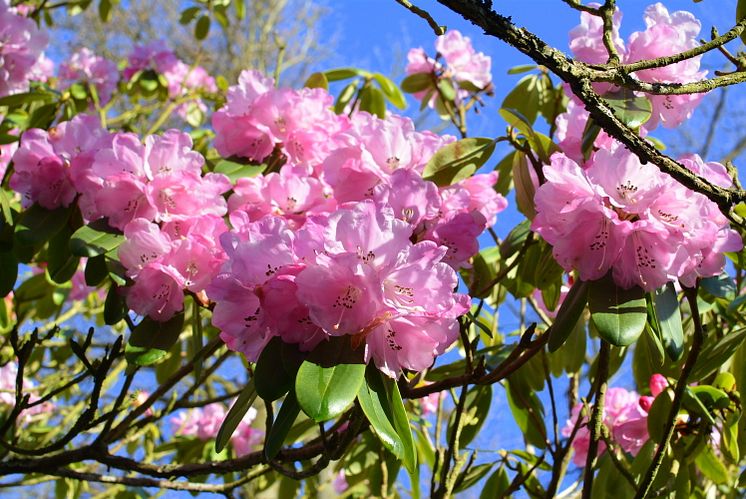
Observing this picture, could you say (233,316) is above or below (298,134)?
below

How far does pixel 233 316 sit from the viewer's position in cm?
87

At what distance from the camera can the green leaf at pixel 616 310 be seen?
0.90m

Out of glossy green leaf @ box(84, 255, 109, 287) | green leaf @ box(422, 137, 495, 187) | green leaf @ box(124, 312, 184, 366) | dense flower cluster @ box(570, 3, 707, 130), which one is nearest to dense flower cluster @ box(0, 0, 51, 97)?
glossy green leaf @ box(84, 255, 109, 287)

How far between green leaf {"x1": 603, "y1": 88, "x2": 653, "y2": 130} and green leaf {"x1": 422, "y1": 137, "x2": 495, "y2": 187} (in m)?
0.21

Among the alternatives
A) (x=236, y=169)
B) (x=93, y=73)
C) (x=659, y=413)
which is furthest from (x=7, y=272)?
(x=93, y=73)

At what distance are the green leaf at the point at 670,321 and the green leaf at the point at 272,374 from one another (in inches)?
18.3

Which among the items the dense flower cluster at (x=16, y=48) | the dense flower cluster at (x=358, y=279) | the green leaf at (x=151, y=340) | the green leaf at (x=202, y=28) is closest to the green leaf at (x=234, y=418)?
the dense flower cluster at (x=358, y=279)

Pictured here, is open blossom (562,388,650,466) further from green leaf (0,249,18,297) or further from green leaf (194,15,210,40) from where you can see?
green leaf (194,15,210,40)

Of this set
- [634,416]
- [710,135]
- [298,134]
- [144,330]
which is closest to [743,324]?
[634,416]

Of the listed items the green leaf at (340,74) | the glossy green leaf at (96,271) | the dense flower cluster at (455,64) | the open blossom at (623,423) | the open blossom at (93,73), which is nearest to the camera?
the glossy green leaf at (96,271)

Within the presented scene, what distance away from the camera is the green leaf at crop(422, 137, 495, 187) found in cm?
116

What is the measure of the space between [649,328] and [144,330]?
2.18 feet

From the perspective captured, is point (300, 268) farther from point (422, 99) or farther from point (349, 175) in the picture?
point (422, 99)

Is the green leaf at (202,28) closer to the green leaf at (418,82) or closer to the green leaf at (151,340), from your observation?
the green leaf at (418,82)
